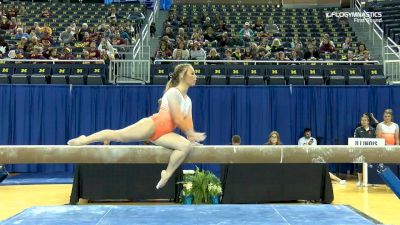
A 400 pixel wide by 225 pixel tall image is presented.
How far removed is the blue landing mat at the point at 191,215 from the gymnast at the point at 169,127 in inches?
44.5

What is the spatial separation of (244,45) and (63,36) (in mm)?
5624

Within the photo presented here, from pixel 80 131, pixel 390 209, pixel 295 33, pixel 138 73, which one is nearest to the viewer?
pixel 390 209

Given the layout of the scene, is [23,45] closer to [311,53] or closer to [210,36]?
[210,36]

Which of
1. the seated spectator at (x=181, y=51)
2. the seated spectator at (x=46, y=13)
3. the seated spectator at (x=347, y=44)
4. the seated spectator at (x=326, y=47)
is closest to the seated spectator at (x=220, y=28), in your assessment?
the seated spectator at (x=181, y=51)

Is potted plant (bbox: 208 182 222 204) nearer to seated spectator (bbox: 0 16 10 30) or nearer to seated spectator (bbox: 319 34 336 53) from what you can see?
seated spectator (bbox: 319 34 336 53)

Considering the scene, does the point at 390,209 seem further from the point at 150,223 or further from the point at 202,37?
the point at 202,37

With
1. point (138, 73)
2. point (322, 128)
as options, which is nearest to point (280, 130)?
point (322, 128)

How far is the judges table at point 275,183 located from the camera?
836cm

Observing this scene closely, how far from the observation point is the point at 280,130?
11609mm

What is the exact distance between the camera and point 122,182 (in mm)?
8461

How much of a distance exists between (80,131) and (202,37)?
5.70 meters

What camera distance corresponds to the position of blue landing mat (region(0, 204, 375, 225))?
5.18m

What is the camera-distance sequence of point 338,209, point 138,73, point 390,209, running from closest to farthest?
point 338,209 → point 390,209 → point 138,73

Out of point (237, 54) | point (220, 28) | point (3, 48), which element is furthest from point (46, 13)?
point (237, 54)
